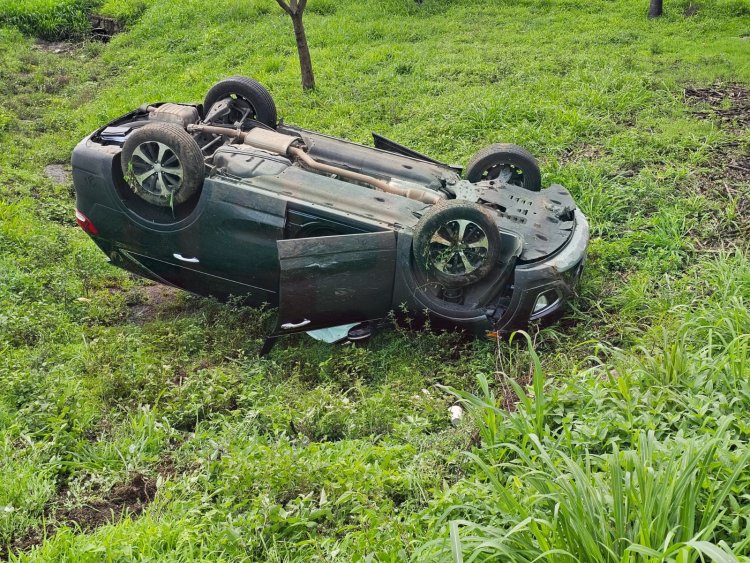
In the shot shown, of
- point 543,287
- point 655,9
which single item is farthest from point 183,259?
point 655,9

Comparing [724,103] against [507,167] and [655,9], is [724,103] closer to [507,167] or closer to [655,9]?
[655,9]

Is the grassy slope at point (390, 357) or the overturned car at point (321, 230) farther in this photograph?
the overturned car at point (321, 230)

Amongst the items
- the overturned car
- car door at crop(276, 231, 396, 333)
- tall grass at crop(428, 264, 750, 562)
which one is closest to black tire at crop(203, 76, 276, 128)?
the overturned car

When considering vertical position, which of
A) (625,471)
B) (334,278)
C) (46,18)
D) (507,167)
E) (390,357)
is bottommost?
(390,357)

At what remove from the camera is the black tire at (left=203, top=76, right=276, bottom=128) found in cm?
809

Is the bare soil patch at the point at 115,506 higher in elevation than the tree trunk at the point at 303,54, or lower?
lower

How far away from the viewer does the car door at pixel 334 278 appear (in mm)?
6117

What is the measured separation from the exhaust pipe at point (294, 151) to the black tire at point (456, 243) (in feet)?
2.10

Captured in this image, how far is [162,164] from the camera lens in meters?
6.58

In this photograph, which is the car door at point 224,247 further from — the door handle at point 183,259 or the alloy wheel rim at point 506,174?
the alloy wheel rim at point 506,174

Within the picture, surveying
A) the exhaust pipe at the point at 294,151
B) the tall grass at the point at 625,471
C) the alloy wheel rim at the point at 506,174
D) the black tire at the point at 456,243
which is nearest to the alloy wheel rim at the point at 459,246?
the black tire at the point at 456,243

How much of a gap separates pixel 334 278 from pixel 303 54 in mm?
6691

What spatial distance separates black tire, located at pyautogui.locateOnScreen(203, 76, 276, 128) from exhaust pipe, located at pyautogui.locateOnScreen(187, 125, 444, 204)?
56 centimetres

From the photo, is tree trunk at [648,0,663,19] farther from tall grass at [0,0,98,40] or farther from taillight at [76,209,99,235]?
taillight at [76,209,99,235]
